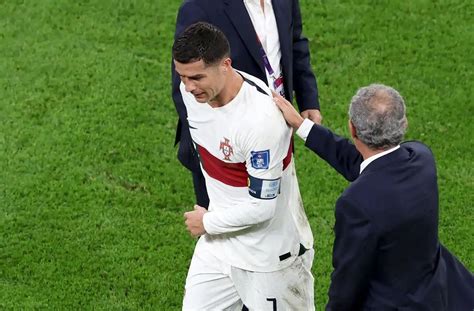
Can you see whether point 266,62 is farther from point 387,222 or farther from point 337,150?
point 387,222

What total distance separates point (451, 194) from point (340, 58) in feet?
6.23

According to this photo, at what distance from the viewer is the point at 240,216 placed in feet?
15.3

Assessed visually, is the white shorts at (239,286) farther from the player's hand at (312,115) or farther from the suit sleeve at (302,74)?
the suit sleeve at (302,74)

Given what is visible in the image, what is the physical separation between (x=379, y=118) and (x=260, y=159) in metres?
0.65

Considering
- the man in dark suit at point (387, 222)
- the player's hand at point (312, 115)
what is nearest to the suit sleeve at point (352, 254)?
the man in dark suit at point (387, 222)

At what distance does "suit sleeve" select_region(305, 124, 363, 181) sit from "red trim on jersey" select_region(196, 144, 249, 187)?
13.3 inches

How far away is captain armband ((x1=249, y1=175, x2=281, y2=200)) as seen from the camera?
15.1ft

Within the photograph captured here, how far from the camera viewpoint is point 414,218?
13.4 ft

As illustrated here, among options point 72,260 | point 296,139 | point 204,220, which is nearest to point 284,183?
point 204,220

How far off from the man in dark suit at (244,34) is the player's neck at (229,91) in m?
0.53

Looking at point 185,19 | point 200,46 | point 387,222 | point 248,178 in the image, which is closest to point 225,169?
point 248,178

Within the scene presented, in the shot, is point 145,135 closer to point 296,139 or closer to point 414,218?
point 296,139

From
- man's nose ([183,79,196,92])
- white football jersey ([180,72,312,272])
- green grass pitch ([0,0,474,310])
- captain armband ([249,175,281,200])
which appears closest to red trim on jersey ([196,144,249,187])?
white football jersey ([180,72,312,272])

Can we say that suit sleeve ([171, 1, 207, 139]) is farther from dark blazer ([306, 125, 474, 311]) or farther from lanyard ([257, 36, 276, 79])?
dark blazer ([306, 125, 474, 311])
